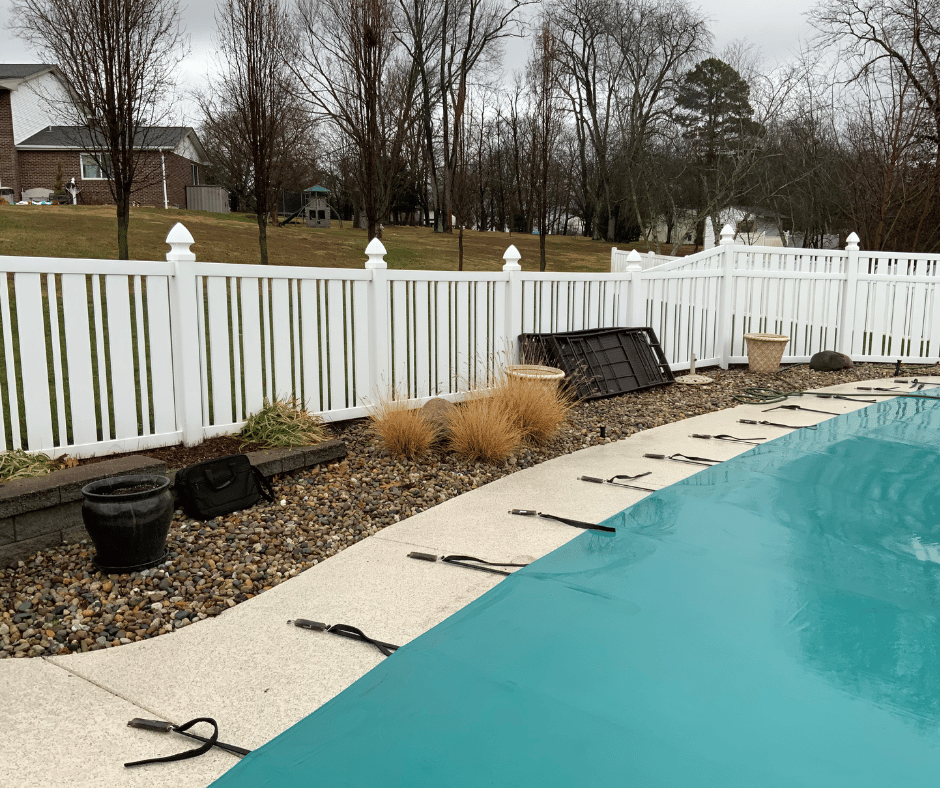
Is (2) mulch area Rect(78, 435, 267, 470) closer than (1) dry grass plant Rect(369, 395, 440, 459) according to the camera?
Yes

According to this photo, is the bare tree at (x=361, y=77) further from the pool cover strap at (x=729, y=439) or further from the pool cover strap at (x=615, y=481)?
the pool cover strap at (x=615, y=481)

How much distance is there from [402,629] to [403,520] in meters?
1.43

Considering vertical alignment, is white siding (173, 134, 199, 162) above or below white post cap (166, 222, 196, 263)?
above

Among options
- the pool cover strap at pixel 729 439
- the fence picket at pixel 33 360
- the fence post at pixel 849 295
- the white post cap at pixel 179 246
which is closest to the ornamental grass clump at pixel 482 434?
the pool cover strap at pixel 729 439

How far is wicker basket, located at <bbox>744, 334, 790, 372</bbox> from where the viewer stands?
10.2m

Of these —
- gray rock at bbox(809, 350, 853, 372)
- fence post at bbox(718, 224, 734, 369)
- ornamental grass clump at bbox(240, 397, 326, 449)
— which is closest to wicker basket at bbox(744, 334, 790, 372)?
fence post at bbox(718, 224, 734, 369)

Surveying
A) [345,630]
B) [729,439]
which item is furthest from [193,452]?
[729,439]

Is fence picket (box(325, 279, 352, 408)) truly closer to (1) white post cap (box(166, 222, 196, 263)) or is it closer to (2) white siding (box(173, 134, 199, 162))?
(1) white post cap (box(166, 222, 196, 263))

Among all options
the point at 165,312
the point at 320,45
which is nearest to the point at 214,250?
the point at 320,45

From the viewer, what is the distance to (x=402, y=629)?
3359 millimetres

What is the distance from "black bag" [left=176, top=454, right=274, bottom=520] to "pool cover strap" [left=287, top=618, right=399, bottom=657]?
1389 mm

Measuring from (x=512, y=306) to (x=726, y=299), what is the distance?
154 inches

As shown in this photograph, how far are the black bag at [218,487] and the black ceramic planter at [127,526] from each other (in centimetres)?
55

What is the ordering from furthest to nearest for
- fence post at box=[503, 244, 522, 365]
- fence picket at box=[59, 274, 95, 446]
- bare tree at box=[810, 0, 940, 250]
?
bare tree at box=[810, 0, 940, 250]
fence post at box=[503, 244, 522, 365]
fence picket at box=[59, 274, 95, 446]
